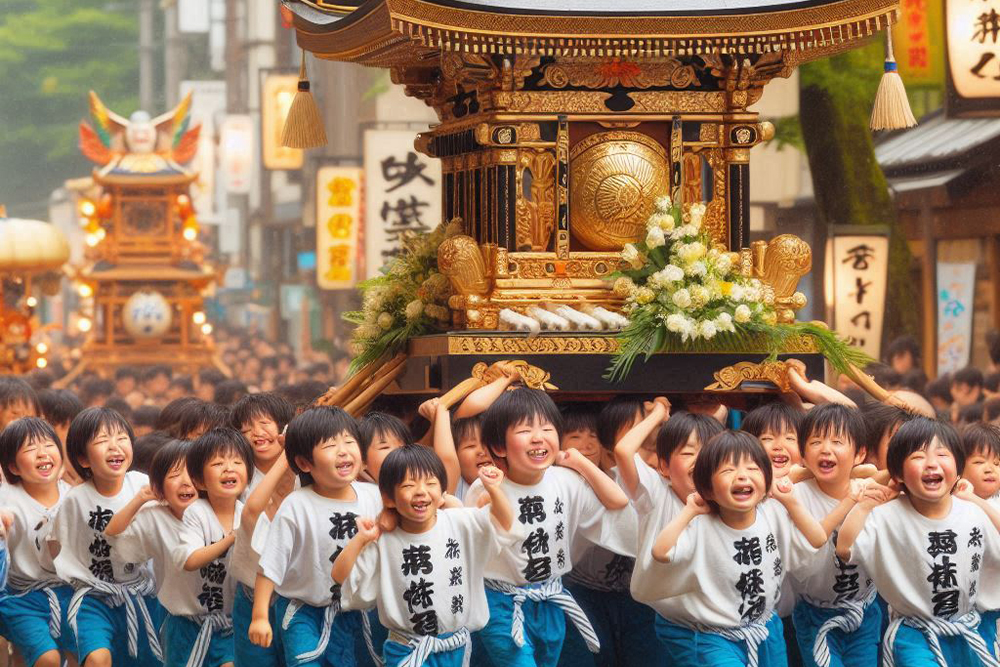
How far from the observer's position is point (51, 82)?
35656 mm

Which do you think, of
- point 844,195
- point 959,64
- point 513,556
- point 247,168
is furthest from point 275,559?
point 247,168

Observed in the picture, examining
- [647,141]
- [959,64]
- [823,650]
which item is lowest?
[823,650]

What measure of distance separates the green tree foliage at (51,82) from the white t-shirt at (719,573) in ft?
94.4

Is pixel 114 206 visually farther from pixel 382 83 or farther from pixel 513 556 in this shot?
pixel 513 556

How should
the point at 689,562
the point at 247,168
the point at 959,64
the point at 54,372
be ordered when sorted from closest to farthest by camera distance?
the point at 689,562, the point at 959,64, the point at 54,372, the point at 247,168

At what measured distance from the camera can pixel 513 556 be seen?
8.36 metres

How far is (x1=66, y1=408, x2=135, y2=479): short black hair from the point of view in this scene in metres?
9.21

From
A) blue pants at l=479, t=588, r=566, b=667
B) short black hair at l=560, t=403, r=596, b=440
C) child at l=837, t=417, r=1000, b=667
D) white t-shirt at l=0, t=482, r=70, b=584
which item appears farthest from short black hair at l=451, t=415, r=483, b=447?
child at l=837, t=417, r=1000, b=667

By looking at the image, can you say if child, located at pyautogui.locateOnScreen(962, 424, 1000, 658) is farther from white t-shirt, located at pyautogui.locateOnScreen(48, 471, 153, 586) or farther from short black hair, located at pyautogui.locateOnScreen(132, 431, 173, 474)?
short black hair, located at pyautogui.locateOnScreen(132, 431, 173, 474)

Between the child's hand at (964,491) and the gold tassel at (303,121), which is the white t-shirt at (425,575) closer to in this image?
the child's hand at (964,491)

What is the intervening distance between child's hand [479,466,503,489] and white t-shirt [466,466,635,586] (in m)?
0.39

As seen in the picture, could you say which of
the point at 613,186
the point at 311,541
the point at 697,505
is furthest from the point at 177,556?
the point at 613,186

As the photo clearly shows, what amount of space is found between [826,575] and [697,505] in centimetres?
90

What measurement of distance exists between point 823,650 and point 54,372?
22.0 m
